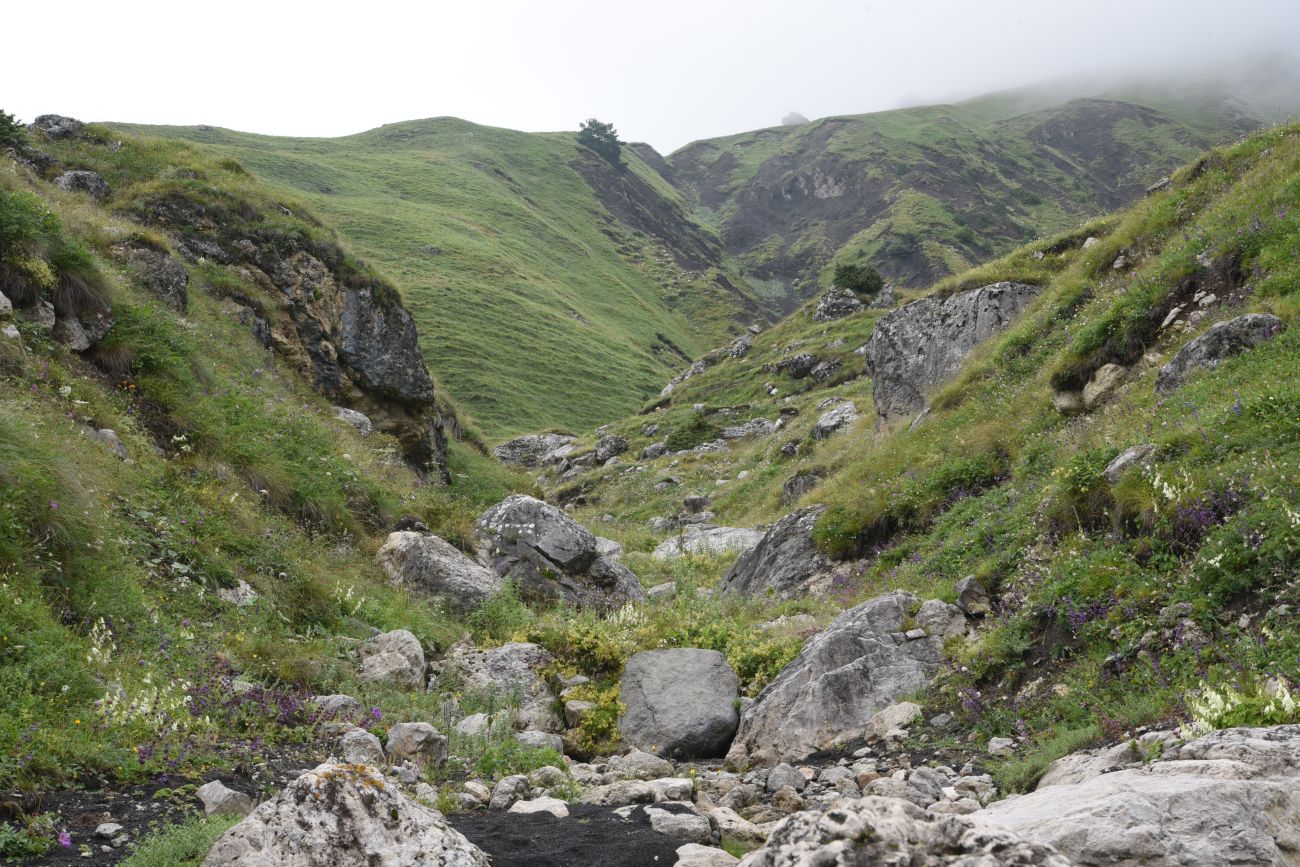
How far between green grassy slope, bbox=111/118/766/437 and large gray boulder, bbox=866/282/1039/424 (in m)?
38.9

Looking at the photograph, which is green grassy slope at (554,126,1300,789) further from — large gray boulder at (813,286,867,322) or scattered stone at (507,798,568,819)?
large gray boulder at (813,286,867,322)

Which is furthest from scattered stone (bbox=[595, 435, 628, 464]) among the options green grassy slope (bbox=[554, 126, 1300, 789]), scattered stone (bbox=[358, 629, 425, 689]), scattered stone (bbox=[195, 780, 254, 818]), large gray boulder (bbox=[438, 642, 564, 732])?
scattered stone (bbox=[195, 780, 254, 818])

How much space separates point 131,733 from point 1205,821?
675 cm

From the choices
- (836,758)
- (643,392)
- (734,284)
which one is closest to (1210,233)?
(836,758)

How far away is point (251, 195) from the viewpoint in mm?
23125

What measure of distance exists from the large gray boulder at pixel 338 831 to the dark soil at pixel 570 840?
0.70 m

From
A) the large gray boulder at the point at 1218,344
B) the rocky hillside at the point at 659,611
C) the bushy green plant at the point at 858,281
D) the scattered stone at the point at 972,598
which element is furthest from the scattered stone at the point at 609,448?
the scattered stone at the point at 972,598

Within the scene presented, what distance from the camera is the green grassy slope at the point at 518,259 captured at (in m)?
68.1

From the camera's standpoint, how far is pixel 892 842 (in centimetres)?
282

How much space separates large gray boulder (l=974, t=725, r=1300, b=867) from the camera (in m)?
3.33

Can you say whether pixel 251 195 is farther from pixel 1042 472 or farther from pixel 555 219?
pixel 555 219

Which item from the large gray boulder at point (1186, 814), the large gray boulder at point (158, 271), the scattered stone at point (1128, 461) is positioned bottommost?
the large gray boulder at point (1186, 814)

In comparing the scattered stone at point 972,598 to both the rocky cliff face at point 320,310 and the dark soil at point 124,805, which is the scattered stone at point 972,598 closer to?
the dark soil at point 124,805

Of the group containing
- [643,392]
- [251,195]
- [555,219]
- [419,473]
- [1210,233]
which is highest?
[555,219]
